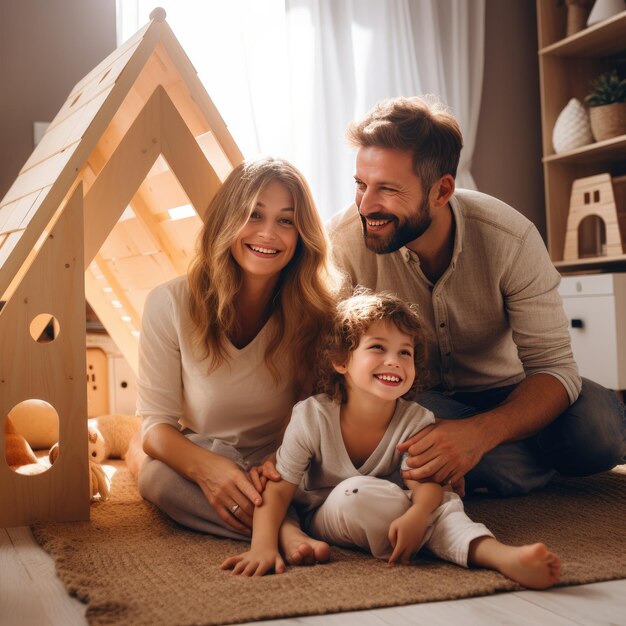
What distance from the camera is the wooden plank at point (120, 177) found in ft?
5.11

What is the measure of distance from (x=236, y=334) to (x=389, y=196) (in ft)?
1.34

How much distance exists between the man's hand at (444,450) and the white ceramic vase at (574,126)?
6.40 ft

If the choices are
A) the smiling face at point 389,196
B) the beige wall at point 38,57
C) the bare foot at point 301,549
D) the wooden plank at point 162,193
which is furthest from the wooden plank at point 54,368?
the beige wall at point 38,57

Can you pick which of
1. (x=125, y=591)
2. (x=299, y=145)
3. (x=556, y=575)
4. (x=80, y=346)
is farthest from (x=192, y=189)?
(x=299, y=145)

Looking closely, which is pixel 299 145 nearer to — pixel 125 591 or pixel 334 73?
pixel 334 73

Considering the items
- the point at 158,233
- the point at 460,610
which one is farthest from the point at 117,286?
the point at 460,610

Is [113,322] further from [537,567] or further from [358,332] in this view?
[537,567]

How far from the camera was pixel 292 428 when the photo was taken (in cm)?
129

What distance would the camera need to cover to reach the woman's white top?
1.45 meters

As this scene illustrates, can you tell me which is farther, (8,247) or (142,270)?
(142,270)

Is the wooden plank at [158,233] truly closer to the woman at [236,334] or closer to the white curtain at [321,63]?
the woman at [236,334]

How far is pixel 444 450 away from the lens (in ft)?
4.16

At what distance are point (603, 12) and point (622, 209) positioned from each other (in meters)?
0.70

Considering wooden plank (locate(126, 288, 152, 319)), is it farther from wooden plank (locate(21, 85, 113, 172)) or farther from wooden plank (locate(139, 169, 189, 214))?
wooden plank (locate(21, 85, 113, 172))
